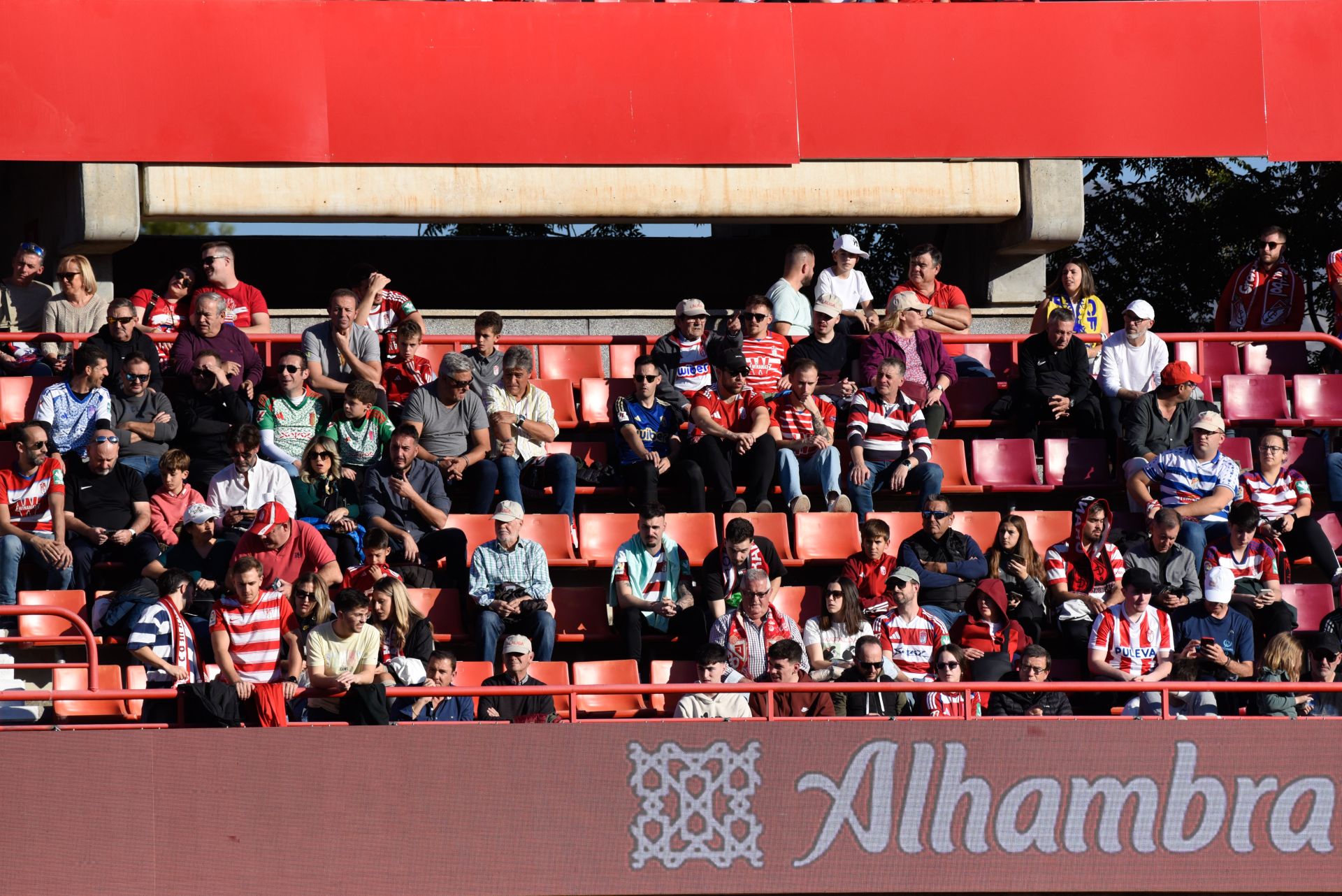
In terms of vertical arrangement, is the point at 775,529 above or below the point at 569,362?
below

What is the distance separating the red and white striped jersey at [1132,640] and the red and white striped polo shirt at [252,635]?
4.32m

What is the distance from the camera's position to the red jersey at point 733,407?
12.5 meters

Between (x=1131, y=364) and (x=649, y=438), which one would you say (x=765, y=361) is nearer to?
(x=649, y=438)

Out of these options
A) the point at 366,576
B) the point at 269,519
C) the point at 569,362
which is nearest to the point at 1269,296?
the point at 569,362

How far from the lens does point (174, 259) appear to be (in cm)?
1622

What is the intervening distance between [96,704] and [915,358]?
18.4ft

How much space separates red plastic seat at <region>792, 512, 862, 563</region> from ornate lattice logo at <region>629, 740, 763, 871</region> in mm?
2370

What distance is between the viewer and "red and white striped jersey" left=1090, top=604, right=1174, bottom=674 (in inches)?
435

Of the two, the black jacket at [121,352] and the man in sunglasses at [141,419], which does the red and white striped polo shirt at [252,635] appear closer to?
the man in sunglasses at [141,419]

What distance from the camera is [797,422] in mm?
12633

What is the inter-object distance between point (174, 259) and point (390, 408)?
4159mm

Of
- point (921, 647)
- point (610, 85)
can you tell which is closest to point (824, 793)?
point (921, 647)

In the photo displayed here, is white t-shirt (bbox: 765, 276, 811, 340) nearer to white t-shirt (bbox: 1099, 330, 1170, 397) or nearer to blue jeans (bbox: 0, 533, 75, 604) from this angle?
white t-shirt (bbox: 1099, 330, 1170, 397)

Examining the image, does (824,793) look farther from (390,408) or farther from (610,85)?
(610,85)
